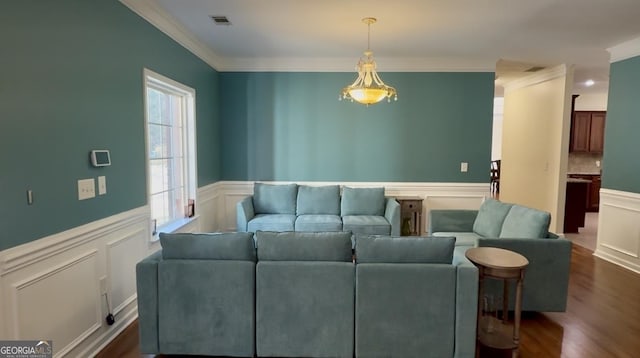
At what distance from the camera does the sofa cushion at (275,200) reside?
526 cm

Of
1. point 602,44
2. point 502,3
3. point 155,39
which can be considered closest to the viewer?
point 502,3

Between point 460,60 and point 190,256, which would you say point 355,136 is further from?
point 190,256

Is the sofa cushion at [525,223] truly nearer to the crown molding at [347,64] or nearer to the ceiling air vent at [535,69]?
the crown molding at [347,64]

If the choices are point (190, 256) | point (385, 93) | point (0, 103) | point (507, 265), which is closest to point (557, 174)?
point (385, 93)

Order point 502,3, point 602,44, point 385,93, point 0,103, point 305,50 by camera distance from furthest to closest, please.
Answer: point 305,50
point 602,44
point 385,93
point 502,3
point 0,103

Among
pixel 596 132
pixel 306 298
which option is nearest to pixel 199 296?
pixel 306 298

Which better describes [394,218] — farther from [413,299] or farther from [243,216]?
[413,299]

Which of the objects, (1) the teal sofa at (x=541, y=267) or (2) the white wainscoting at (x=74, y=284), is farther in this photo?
(1) the teal sofa at (x=541, y=267)

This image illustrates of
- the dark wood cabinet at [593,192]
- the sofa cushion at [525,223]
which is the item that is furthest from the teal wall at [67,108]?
the dark wood cabinet at [593,192]

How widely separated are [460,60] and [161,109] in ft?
14.1

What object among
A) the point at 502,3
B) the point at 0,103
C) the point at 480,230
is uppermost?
the point at 502,3

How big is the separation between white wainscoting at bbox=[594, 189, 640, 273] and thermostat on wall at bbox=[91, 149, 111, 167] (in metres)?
5.76

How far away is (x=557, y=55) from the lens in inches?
201

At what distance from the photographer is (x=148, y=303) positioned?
237 centimetres
